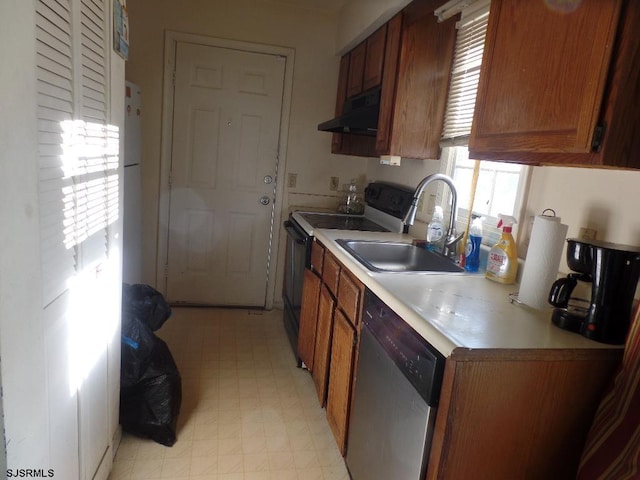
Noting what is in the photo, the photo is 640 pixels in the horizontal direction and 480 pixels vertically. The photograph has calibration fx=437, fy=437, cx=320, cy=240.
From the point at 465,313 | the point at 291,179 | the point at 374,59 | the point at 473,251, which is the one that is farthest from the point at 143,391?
the point at 374,59

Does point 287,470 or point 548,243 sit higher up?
point 548,243

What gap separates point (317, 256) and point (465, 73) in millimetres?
1179

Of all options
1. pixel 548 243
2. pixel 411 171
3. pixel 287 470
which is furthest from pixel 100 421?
pixel 411 171

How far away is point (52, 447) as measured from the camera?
115 cm

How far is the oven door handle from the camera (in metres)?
2.66

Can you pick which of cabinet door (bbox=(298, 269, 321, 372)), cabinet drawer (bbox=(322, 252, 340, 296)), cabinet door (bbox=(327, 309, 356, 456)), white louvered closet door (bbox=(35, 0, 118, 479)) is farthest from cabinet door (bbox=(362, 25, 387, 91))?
white louvered closet door (bbox=(35, 0, 118, 479))

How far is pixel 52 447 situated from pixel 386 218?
219 cm

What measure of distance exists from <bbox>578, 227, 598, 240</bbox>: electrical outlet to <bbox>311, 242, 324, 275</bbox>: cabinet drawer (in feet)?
4.04

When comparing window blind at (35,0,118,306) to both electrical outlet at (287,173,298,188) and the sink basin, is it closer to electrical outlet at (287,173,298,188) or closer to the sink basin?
the sink basin

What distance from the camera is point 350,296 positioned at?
1808 millimetres

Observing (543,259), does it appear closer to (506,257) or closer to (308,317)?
(506,257)

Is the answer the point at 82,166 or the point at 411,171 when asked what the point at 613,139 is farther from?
the point at 411,171

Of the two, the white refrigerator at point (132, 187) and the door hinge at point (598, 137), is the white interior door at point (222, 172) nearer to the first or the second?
the white refrigerator at point (132, 187)

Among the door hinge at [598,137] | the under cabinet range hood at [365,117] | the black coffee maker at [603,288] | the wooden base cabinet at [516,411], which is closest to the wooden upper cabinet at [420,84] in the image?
the under cabinet range hood at [365,117]
